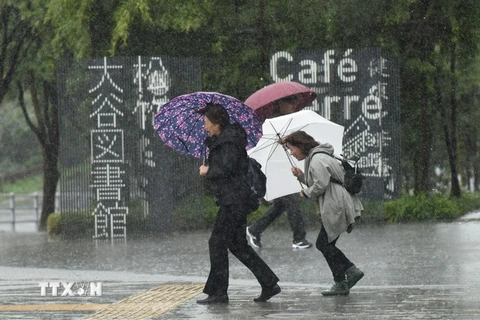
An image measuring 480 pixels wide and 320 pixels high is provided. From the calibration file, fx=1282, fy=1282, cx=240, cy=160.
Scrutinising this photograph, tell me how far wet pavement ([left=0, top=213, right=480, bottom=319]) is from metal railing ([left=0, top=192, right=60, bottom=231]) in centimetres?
1529

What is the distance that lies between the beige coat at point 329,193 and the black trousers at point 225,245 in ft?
2.20

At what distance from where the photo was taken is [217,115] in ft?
37.0

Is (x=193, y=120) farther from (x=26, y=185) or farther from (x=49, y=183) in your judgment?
(x=26, y=185)

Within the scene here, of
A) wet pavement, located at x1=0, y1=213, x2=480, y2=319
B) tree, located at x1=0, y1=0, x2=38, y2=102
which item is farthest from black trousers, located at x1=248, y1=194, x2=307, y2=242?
tree, located at x1=0, y1=0, x2=38, y2=102

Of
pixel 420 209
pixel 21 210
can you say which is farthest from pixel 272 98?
pixel 21 210

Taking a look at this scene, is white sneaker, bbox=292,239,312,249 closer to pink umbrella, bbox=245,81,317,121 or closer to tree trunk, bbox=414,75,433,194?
pink umbrella, bbox=245,81,317,121

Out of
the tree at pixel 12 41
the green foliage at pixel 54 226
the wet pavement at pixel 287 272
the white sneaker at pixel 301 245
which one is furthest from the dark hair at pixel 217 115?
the tree at pixel 12 41

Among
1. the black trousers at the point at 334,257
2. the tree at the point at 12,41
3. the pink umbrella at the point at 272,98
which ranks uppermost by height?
the tree at the point at 12,41

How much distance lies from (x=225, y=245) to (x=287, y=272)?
10.4 ft

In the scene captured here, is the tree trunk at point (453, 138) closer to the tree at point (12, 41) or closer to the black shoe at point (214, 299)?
the tree at point (12, 41)

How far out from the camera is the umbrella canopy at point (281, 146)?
1282cm

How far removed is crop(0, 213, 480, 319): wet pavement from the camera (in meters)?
10.8

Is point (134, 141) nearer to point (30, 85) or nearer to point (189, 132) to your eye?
point (189, 132)

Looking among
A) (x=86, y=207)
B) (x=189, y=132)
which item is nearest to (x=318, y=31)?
(x=86, y=207)
